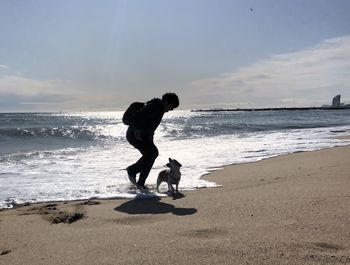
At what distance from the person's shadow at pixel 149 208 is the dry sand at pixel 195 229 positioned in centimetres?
1

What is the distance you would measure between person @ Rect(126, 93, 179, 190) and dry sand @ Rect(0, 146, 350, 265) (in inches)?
46.5

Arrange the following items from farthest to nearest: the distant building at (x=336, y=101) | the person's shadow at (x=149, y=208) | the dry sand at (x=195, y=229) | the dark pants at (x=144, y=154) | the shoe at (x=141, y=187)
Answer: the distant building at (x=336, y=101)
the dark pants at (x=144, y=154)
the shoe at (x=141, y=187)
the person's shadow at (x=149, y=208)
the dry sand at (x=195, y=229)

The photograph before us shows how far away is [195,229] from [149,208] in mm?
1316

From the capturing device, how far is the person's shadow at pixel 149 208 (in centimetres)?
451

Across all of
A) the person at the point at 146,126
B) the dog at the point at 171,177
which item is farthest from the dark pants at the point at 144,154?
the dog at the point at 171,177

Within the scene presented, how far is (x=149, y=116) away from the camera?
6.38 metres

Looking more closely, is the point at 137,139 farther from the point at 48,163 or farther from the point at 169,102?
the point at 48,163

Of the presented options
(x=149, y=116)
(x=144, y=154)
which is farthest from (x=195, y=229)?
(x=144, y=154)

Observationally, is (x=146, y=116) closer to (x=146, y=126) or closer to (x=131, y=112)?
(x=146, y=126)

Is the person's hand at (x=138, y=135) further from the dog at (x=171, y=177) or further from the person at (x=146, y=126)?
the dog at (x=171, y=177)

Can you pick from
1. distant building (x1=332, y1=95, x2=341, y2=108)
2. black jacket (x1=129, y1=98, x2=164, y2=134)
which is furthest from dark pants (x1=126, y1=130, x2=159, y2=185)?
distant building (x1=332, y1=95, x2=341, y2=108)

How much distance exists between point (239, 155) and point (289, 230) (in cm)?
789

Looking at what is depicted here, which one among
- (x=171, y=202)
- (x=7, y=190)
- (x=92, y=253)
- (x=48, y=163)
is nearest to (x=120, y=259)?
(x=92, y=253)

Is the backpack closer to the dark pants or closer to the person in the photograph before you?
the person
